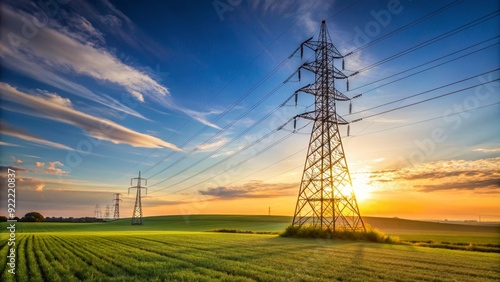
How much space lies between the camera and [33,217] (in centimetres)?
14725

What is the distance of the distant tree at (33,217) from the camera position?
475ft

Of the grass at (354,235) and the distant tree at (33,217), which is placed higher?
the grass at (354,235)

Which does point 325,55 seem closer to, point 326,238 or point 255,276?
point 326,238

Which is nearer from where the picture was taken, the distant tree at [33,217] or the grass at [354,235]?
the grass at [354,235]

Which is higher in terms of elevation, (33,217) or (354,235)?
(354,235)

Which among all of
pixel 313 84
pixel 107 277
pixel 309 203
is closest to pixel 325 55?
pixel 313 84

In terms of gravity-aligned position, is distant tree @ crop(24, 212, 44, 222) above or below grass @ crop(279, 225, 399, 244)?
below

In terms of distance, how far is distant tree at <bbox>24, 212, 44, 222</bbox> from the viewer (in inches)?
5696

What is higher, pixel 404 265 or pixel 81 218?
pixel 404 265

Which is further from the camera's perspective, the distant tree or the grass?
the distant tree

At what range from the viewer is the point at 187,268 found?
17016 millimetres

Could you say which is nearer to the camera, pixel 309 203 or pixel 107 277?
pixel 107 277

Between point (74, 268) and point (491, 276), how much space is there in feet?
76.8

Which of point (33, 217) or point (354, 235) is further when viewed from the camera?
point (33, 217)
